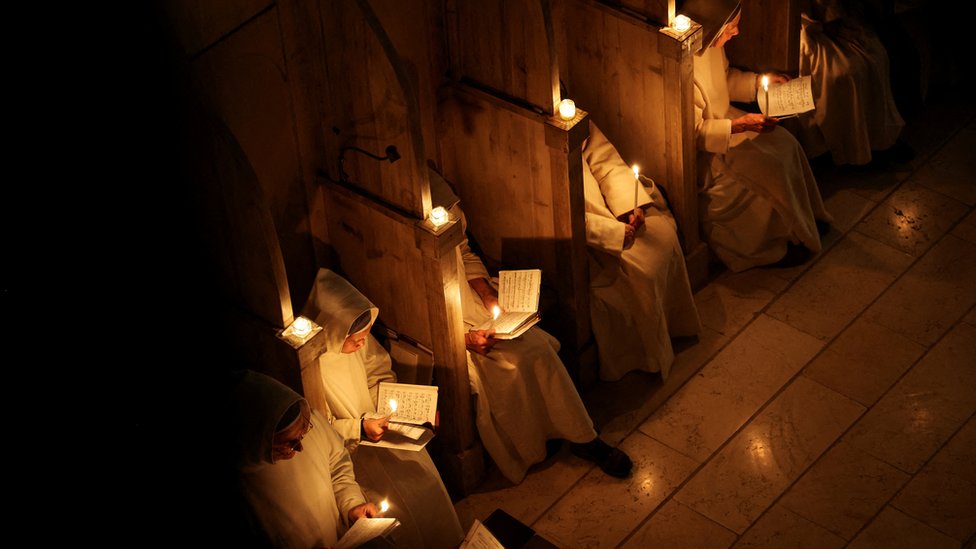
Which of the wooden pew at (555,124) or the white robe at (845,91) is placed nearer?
the wooden pew at (555,124)

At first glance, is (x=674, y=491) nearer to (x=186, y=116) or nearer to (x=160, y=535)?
(x=160, y=535)

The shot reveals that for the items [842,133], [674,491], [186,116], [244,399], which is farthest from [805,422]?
[186,116]

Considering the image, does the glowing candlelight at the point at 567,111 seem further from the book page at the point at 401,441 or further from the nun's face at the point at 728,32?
the book page at the point at 401,441

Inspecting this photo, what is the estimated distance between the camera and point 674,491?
24.0ft

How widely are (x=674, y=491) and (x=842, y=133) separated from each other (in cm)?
301

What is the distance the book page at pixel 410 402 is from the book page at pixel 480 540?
0.58 metres

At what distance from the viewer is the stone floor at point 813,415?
7.11 metres

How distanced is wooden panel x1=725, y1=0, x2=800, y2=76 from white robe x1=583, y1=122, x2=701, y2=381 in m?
1.30

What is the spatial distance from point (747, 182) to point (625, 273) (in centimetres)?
116

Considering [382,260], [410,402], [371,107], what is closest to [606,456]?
[410,402]

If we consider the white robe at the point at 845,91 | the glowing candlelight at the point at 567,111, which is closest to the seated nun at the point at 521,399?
the glowing candlelight at the point at 567,111

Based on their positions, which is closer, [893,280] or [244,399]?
[244,399]

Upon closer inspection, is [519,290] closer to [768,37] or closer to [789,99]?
[789,99]

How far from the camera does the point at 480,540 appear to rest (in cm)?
646
